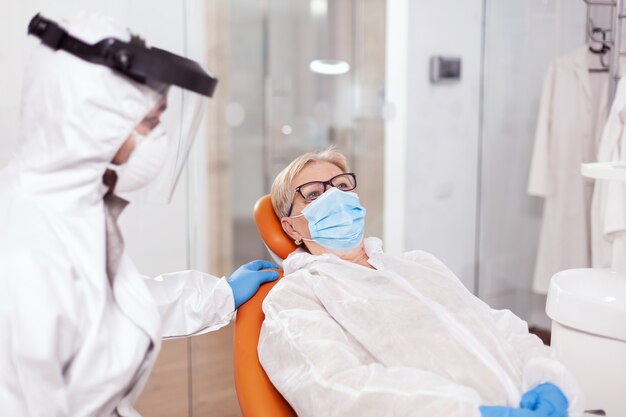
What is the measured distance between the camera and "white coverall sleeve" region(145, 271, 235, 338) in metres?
1.57

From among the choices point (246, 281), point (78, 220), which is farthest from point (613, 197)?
point (78, 220)

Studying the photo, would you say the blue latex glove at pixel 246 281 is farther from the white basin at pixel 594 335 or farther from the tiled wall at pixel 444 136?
the tiled wall at pixel 444 136

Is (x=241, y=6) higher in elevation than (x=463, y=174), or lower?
higher

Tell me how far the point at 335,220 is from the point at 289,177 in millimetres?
186

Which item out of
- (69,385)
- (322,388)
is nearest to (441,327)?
(322,388)

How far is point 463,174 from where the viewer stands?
346cm

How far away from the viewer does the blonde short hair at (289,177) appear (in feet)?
6.25

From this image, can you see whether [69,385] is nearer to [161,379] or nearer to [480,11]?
[161,379]

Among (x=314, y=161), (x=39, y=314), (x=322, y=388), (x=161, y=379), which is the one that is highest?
(x=314, y=161)

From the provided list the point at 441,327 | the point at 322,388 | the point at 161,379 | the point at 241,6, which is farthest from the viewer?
Result: the point at 241,6

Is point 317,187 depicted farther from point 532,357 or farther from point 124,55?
point 124,55

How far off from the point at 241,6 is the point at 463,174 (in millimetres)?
1319

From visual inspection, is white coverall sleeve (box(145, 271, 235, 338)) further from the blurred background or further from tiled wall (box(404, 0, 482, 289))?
tiled wall (box(404, 0, 482, 289))

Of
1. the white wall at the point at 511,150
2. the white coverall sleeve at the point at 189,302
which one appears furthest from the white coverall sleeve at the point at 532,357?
the white wall at the point at 511,150
